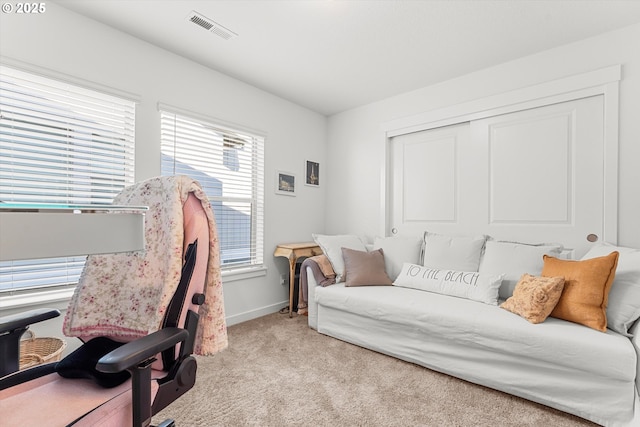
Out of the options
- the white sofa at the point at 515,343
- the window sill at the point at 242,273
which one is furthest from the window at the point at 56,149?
the white sofa at the point at 515,343

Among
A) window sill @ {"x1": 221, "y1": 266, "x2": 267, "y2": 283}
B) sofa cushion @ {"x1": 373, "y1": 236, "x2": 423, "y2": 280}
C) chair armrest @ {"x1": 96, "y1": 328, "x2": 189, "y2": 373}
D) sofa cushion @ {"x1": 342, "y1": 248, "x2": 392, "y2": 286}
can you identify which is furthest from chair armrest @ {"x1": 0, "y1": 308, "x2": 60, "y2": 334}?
sofa cushion @ {"x1": 373, "y1": 236, "x2": 423, "y2": 280}

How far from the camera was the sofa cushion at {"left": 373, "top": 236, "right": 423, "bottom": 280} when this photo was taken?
122 inches

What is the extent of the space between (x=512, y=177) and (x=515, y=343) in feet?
5.27

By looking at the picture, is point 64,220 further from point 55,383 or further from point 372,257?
point 372,257

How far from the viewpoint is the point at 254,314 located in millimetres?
3383

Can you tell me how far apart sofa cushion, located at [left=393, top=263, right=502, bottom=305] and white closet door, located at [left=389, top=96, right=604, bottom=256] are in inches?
26.2

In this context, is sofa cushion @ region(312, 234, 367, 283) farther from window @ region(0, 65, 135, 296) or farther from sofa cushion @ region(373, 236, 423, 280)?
window @ region(0, 65, 135, 296)

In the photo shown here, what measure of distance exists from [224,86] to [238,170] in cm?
85

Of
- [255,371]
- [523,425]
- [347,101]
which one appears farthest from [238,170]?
[523,425]

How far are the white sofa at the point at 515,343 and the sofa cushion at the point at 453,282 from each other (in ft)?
0.23

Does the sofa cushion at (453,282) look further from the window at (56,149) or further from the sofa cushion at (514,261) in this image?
the window at (56,149)

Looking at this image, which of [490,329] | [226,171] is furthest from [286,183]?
[490,329]

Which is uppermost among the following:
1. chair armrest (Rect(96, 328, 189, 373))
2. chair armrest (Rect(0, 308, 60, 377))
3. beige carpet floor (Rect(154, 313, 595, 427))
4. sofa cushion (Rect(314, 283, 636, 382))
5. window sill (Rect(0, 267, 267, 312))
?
chair armrest (Rect(96, 328, 189, 373))

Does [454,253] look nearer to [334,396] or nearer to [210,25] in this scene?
[334,396]
